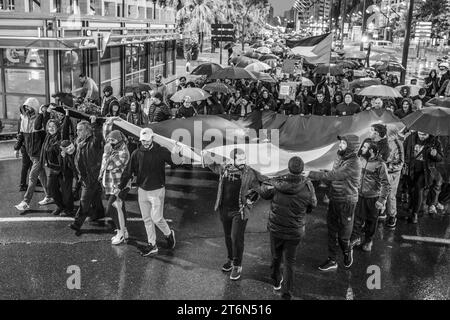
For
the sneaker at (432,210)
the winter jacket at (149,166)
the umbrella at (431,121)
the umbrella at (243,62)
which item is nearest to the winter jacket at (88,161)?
the winter jacket at (149,166)

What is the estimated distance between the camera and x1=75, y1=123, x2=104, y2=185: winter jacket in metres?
7.91

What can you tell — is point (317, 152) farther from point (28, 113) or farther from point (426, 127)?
point (28, 113)

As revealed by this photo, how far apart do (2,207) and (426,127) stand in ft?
24.1

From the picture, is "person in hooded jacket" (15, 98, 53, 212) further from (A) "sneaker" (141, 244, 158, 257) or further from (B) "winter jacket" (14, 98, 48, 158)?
(A) "sneaker" (141, 244, 158, 257)

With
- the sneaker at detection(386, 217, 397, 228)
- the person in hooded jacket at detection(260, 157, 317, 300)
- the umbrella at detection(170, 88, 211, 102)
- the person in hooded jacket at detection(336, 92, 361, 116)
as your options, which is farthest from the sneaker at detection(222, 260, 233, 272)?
the person in hooded jacket at detection(336, 92, 361, 116)

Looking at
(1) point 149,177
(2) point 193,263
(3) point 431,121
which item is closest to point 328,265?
(2) point 193,263

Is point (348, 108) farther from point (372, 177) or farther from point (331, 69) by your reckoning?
point (331, 69)

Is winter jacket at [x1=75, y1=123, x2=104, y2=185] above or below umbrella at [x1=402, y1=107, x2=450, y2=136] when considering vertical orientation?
below

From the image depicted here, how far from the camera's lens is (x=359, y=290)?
21.0 ft

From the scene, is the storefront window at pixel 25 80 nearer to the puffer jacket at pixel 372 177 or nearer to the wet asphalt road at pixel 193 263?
the wet asphalt road at pixel 193 263

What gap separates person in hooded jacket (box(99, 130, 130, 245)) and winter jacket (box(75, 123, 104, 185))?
1.25 feet

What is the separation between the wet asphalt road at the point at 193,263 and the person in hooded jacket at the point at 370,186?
0.58 m

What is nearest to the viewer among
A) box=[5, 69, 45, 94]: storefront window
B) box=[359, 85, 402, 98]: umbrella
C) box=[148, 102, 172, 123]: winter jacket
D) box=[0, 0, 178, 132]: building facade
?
box=[148, 102, 172, 123]: winter jacket

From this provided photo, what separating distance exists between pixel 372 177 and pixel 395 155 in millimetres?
1422
